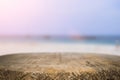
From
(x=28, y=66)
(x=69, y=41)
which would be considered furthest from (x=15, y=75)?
(x=69, y=41)

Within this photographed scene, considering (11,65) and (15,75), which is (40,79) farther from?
(11,65)

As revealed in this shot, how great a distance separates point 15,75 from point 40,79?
0.56 ft

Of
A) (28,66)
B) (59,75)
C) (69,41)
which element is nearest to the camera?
(59,75)

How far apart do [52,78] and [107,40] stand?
35.5ft

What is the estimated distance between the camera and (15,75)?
4.10 feet

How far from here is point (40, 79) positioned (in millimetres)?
1224

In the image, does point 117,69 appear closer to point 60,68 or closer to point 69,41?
point 60,68

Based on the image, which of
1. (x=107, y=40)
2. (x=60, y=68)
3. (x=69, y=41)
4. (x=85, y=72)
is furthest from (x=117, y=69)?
(x=107, y=40)

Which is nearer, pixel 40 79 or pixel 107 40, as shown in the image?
pixel 40 79

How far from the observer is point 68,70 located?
122 centimetres

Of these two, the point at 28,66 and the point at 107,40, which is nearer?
the point at 28,66

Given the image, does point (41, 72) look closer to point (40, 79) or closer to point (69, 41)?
point (40, 79)

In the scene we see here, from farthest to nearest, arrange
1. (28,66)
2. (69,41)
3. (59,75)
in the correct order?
(69,41) < (28,66) < (59,75)

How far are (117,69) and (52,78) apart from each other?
19.9 inches
